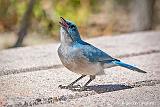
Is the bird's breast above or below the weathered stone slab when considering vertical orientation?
above

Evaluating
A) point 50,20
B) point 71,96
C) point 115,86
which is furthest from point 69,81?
point 50,20

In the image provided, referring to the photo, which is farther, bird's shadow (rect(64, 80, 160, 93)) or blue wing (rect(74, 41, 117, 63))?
bird's shadow (rect(64, 80, 160, 93))

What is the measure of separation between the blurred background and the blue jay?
3211mm

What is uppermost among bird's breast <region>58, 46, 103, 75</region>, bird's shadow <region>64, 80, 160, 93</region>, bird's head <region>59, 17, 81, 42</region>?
bird's head <region>59, 17, 81, 42</region>

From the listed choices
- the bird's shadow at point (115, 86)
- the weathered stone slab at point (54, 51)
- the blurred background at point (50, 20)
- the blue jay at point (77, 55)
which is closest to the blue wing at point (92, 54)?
the blue jay at point (77, 55)

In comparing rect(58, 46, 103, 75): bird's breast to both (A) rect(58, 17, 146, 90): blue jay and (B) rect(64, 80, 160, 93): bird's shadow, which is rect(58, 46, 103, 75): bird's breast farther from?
(B) rect(64, 80, 160, 93): bird's shadow

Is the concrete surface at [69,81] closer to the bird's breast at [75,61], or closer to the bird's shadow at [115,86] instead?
the bird's shadow at [115,86]

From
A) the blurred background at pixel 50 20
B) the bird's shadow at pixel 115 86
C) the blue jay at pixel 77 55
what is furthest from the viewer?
the blurred background at pixel 50 20

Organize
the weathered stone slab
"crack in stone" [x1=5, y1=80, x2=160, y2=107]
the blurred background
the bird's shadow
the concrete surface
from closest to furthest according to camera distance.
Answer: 1. "crack in stone" [x1=5, y1=80, x2=160, y2=107]
2. the concrete surface
3. the bird's shadow
4. the weathered stone slab
5. the blurred background

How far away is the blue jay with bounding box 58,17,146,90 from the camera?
15.7 ft

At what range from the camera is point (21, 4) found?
349 inches

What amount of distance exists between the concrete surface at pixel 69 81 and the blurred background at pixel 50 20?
1338 mm

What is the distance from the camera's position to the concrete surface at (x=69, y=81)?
15.4 ft

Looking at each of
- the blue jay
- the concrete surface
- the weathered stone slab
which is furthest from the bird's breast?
the weathered stone slab
